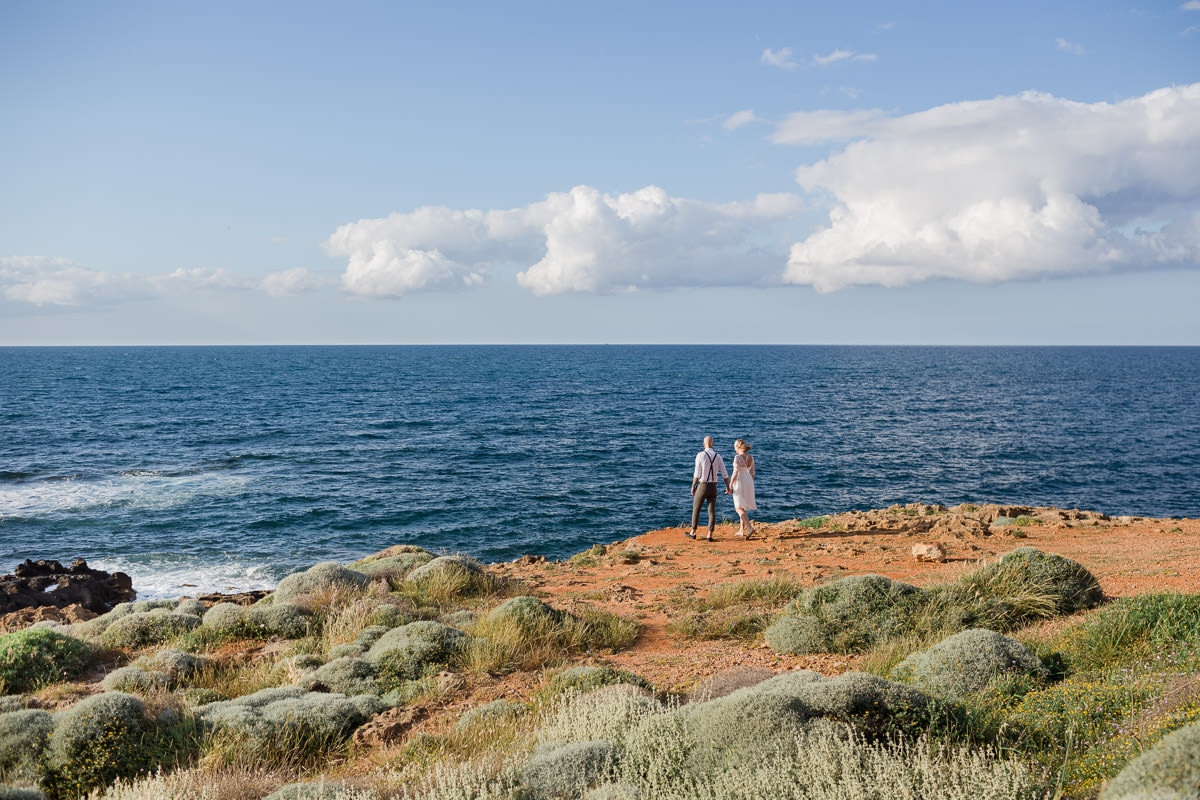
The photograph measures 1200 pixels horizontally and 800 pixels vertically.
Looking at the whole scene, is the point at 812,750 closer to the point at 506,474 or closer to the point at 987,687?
the point at 987,687

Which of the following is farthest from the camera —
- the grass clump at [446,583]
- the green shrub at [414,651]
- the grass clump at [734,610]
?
the grass clump at [446,583]

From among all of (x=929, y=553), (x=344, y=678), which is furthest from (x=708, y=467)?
(x=344, y=678)

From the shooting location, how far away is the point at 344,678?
25.3 ft

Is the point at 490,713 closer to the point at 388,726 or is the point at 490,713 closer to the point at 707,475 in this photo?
the point at 388,726

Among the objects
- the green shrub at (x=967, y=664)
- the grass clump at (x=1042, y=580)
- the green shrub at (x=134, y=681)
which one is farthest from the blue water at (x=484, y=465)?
the green shrub at (x=967, y=664)

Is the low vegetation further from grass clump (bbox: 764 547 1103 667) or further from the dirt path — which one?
the dirt path

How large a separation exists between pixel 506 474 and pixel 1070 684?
2662 cm

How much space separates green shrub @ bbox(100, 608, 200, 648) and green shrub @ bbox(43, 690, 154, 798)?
3.90 m

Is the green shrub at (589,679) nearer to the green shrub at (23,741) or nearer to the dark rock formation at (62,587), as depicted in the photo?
the green shrub at (23,741)

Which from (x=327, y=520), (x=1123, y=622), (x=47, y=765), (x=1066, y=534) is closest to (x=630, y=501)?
(x=327, y=520)

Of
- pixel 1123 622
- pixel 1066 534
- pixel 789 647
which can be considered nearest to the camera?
pixel 1123 622

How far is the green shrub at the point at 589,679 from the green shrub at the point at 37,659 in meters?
6.18

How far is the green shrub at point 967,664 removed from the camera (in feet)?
21.0

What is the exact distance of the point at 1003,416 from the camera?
5212cm
